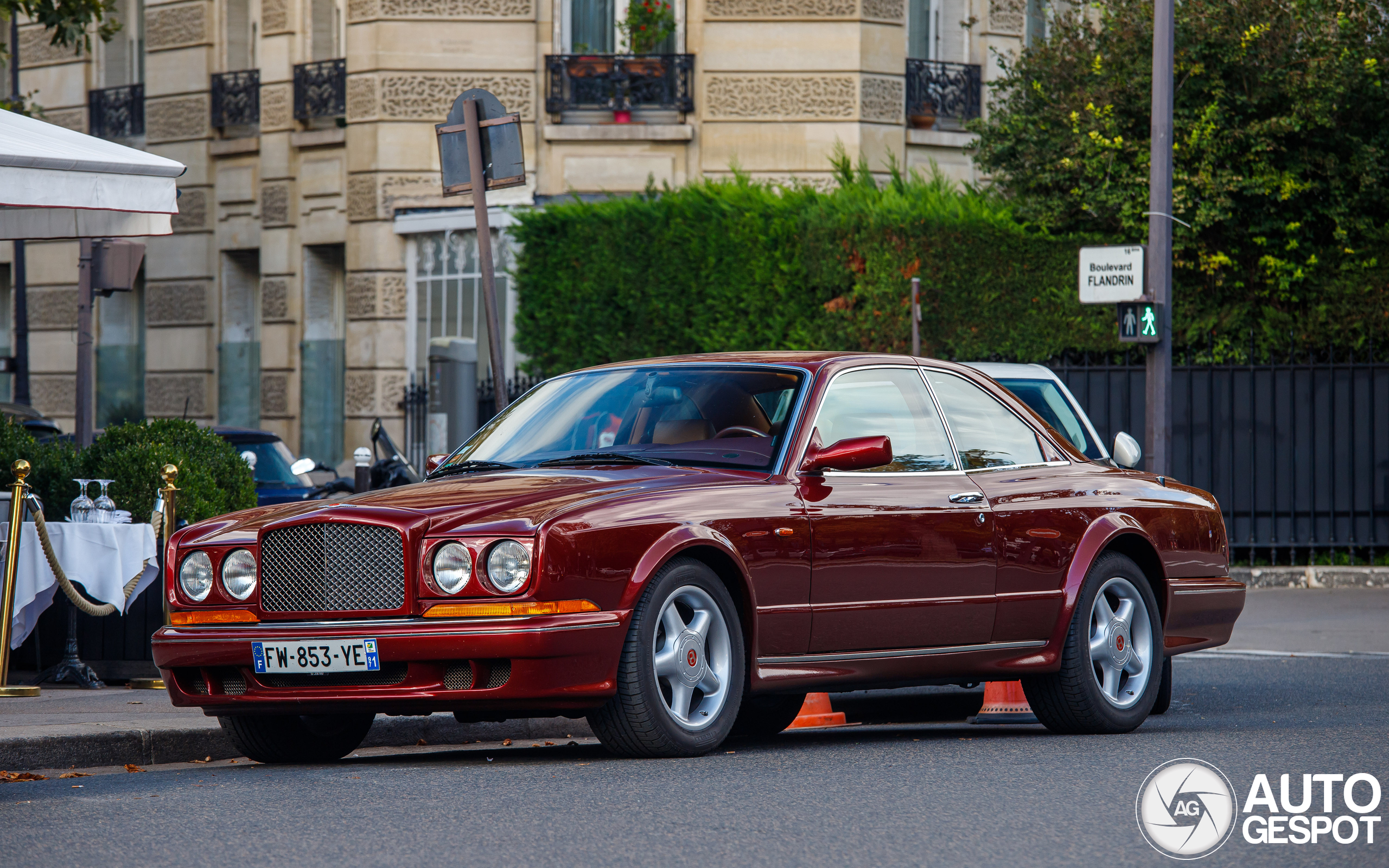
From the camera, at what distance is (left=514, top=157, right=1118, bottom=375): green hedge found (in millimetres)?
18656

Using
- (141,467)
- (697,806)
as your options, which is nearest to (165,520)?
(141,467)

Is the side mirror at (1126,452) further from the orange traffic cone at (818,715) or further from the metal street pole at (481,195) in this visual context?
the metal street pole at (481,195)

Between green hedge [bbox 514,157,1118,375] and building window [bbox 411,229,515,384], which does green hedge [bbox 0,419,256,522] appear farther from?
building window [bbox 411,229,515,384]

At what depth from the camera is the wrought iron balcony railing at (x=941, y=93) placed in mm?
22578

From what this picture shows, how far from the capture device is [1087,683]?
8.23 metres

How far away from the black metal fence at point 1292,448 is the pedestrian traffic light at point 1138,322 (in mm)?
2182

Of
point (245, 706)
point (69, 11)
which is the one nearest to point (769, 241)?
point (69, 11)

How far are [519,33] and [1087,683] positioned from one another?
15.7m

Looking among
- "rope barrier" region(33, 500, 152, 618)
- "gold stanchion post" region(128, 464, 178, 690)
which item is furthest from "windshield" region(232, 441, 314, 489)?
"rope barrier" region(33, 500, 152, 618)

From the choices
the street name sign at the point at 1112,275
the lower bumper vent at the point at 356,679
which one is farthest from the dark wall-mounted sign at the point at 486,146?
the street name sign at the point at 1112,275

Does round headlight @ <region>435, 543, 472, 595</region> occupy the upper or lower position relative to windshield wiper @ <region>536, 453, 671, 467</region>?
lower

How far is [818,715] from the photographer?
950 centimetres

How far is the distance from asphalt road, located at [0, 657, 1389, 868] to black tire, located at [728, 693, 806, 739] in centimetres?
33

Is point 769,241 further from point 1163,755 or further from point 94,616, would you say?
point 1163,755
